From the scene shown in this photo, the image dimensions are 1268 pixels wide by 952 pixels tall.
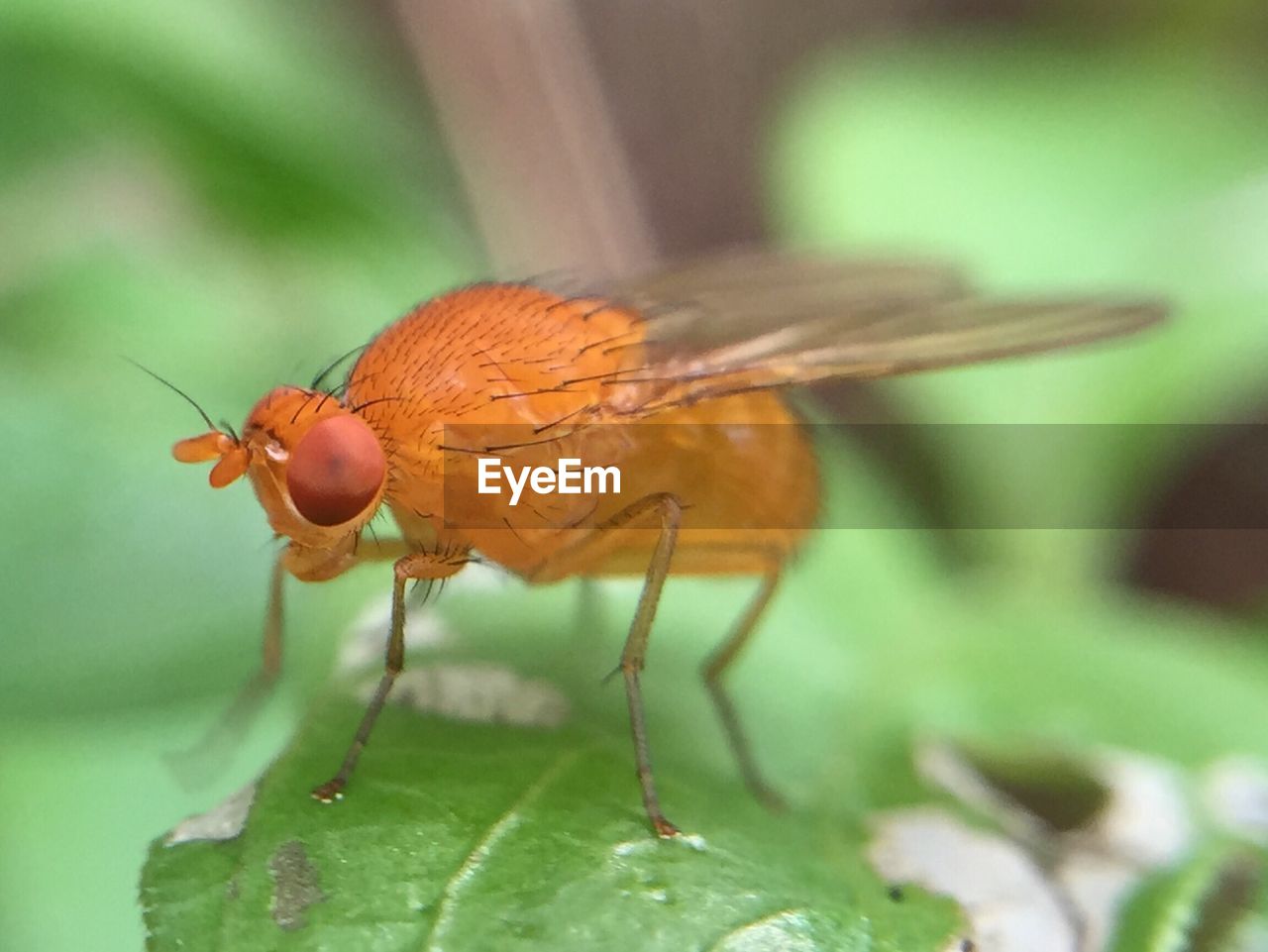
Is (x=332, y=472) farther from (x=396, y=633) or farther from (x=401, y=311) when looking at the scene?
(x=401, y=311)

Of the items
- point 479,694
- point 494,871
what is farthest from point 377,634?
point 494,871

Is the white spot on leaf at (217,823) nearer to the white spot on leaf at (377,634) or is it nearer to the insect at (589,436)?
the insect at (589,436)

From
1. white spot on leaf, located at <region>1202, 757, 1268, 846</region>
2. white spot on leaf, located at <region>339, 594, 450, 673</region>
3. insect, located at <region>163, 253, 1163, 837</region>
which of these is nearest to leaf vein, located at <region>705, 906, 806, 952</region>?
insect, located at <region>163, 253, 1163, 837</region>

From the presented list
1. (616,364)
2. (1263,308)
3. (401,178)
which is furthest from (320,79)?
(1263,308)

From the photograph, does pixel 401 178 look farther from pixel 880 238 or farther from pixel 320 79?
pixel 880 238

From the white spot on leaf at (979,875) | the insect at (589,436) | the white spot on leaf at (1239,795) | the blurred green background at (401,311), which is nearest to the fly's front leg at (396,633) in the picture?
the insect at (589,436)

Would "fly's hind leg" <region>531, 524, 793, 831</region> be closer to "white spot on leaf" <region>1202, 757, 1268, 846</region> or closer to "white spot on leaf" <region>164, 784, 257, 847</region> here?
"white spot on leaf" <region>164, 784, 257, 847</region>
